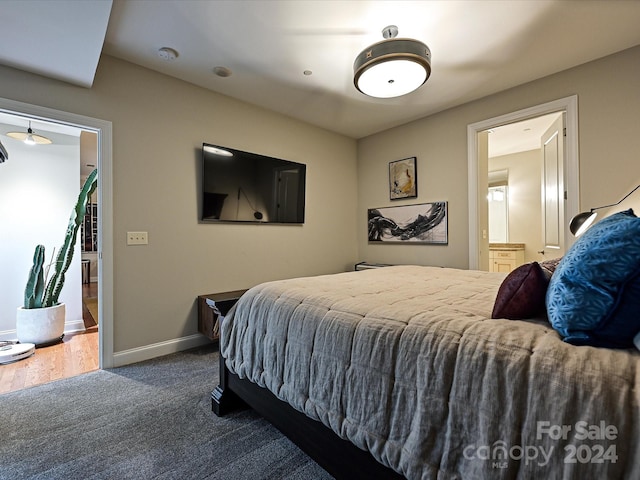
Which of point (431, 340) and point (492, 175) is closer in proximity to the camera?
point (431, 340)

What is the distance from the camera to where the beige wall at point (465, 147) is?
96.2 inches

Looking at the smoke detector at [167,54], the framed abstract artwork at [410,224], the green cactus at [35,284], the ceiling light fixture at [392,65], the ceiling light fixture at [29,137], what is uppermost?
the smoke detector at [167,54]

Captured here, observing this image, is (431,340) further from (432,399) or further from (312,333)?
(312,333)

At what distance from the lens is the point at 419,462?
0.89 meters

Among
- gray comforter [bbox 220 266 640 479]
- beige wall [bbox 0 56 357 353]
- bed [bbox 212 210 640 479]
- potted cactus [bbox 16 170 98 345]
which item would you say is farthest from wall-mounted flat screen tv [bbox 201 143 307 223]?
bed [bbox 212 210 640 479]

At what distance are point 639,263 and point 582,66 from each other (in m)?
2.91

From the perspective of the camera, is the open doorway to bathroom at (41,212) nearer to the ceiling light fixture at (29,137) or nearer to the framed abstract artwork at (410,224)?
the ceiling light fixture at (29,137)

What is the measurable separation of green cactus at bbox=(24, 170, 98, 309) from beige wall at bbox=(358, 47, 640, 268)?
3453mm

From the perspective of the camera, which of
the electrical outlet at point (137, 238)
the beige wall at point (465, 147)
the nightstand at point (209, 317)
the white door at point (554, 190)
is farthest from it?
the white door at point (554, 190)

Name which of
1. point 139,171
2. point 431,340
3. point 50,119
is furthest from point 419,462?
point 50,119

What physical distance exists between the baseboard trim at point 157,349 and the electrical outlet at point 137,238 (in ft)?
3.04

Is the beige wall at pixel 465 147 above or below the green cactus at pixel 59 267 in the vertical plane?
above

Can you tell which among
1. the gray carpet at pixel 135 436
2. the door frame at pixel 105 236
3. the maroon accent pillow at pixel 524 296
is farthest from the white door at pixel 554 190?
the door frame at pixel 105 236

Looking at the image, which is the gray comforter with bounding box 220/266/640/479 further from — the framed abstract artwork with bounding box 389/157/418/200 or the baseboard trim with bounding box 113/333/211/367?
the framed abstract artwork with bounding box 389/157/418/200
